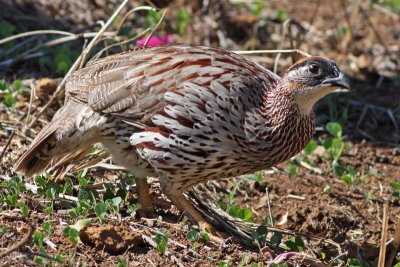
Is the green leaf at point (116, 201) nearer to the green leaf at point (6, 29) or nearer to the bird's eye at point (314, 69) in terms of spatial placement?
the bird's eye at point (314, 69)

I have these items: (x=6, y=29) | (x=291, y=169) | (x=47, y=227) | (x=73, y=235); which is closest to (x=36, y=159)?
(x=47, y=227)

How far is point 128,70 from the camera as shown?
5879 millimetres

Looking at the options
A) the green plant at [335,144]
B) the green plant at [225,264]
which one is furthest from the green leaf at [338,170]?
the green plant at [225,264]

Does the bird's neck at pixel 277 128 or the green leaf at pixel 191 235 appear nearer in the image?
the green leaf at pixel 191 235

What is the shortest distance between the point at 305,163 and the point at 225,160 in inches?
71.2

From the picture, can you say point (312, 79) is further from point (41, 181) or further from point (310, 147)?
point (41, 181)

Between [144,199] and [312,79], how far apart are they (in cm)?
142

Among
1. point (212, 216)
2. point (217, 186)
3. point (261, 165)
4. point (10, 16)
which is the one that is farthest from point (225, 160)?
point (10, 16)

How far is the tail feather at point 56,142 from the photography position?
5.89 metres

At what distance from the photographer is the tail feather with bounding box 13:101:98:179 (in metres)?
5.89

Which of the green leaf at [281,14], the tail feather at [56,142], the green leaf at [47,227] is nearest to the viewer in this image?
the green leaf at [47,227]

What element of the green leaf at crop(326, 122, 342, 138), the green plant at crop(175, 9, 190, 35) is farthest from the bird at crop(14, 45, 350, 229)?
the green plant at crop(175, 9, 190, 35)

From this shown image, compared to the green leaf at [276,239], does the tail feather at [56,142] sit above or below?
above

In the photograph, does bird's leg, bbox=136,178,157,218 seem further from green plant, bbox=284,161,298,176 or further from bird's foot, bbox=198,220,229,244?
green plant, bbox=284,161,298,176
